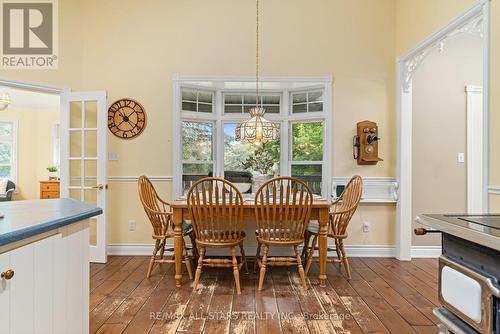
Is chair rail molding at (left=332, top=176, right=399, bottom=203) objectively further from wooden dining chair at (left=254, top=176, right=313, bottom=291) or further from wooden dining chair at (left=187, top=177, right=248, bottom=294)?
wooden dining chair at (left=187, top=177, right=248, bottom=294)

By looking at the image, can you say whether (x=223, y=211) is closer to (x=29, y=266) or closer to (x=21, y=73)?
(x=29, y=266)

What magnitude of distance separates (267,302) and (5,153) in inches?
286

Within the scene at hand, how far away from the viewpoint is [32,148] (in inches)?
268

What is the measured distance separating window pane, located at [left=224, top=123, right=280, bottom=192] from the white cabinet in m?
2.61

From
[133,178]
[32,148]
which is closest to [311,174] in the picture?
[133,178]

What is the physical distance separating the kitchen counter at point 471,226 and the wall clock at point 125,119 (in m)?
3.33

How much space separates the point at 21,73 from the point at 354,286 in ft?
13.7

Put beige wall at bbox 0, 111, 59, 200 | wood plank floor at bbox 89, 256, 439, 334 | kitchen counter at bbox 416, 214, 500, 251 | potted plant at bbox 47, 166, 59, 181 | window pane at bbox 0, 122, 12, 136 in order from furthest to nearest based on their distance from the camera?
1. beige wall at bbox 0, 111, 59, 200
2. window pane at bbox 0, 122, 12, 136
3. potted plant at bbox 47, 166, 59, 181
4. wood plank floor at bbox 89, 256, 439, 334
5. kitchen counter at bbox 416, 214, 500, 251

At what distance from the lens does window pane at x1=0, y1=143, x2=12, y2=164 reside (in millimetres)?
6555

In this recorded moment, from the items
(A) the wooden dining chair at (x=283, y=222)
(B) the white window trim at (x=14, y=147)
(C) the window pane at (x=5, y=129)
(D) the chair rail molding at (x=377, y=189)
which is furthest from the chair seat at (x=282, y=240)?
(C) the window pane at (x=5, y=129)

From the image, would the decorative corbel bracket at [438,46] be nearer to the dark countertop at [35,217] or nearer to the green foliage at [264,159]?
the green foliage at [264,159]

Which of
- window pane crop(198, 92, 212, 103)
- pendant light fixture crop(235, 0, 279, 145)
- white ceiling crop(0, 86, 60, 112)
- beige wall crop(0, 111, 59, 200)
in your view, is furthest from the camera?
beige wall crop(0, 111, 59, 200)

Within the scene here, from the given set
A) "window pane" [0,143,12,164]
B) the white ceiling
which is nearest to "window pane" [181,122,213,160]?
the white ceiling

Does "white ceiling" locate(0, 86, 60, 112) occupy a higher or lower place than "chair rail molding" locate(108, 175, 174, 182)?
higher
